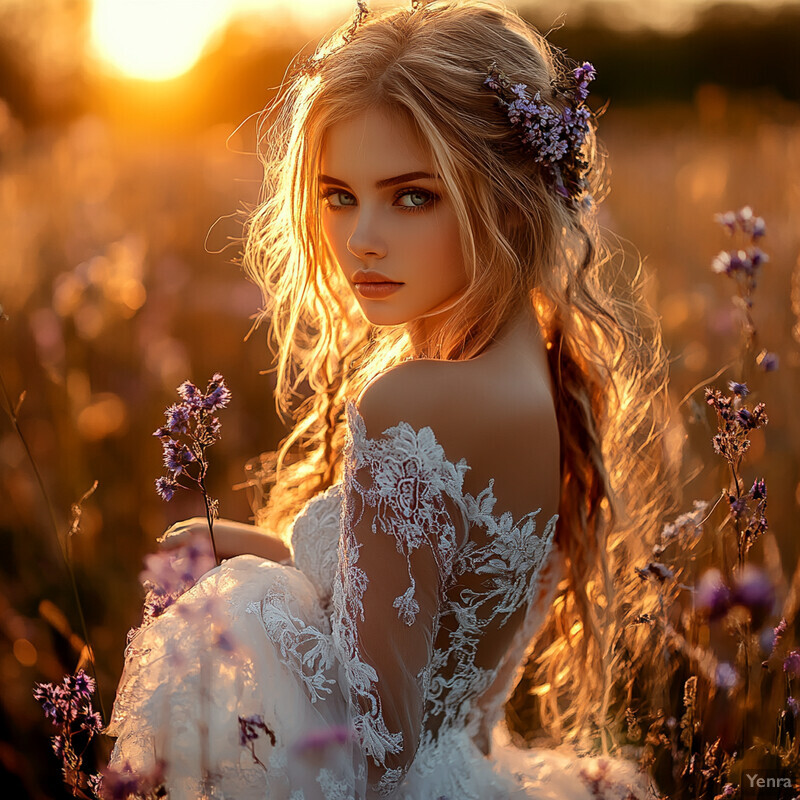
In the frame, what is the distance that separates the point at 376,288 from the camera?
1.79 metres

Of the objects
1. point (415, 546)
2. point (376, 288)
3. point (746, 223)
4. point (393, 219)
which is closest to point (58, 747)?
point (415, 546)

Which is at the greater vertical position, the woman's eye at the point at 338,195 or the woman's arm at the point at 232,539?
the woman's eye at the point at 338,195

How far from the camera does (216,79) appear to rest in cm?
580

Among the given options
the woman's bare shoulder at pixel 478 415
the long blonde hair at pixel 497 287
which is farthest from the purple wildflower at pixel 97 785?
the long blonde hair at pixel 497 287

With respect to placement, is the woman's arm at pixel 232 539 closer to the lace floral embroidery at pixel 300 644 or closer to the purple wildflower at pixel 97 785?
the lace floral embroidery at pixel 300 644

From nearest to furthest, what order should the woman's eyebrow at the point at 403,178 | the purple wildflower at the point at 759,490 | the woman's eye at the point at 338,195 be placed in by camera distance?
the purple wildflower at the point at 759,490
the woman's eyebrow at the point at 403,178
the woman's eye at the point at 338,195

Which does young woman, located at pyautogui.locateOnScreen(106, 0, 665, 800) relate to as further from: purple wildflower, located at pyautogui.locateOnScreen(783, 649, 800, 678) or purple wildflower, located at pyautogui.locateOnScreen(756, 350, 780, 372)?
purple wildflower, located at pyautogui.locateOnScreen(783, 649, 800, 678)

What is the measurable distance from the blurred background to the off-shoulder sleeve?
65cm

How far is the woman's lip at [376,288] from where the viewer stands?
1.78 m

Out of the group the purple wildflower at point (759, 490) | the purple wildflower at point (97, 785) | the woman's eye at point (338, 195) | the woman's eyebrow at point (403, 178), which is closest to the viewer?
the purple wildflower at point (97, 785)

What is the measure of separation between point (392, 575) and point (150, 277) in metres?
2.89

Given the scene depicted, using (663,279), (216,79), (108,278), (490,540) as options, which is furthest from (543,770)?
(216,79)

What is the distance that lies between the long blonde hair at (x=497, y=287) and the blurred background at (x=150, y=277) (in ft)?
0.64

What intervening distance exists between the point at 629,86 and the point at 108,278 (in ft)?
22.8
